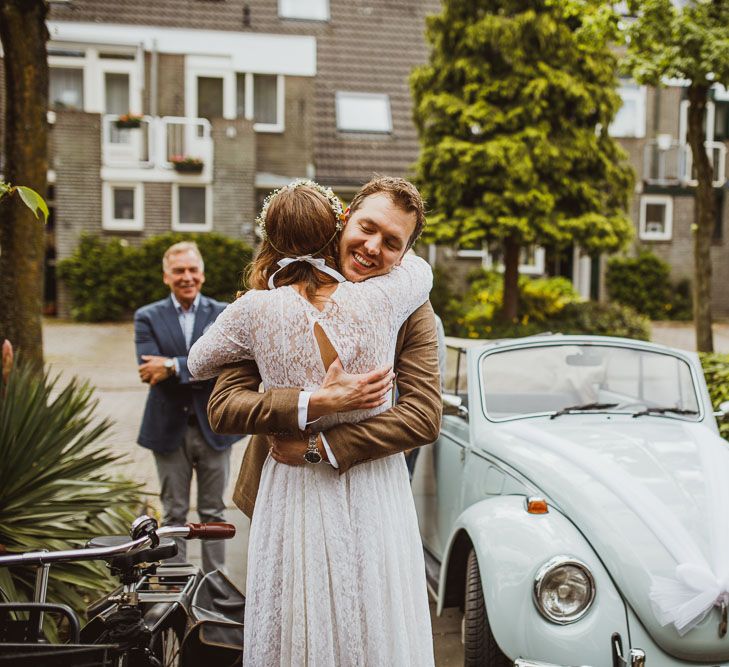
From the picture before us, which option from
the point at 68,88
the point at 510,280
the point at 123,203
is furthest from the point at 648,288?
the point at 68,88

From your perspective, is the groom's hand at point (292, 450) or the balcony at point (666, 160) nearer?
the groom's hand at point (292, 450)

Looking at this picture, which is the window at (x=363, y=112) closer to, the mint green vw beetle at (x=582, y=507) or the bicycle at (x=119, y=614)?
the mint green vw beetle at (x=582, y=507)

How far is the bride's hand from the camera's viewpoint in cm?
197

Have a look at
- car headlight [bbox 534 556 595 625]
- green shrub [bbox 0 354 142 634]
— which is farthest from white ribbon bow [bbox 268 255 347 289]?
green shrub [bbox 0 354 142 634]

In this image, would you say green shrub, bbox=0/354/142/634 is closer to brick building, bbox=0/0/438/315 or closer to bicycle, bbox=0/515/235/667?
bicycle, bbox=0/515/235/667

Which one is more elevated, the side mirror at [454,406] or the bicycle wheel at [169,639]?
the side mirror at [454,406]

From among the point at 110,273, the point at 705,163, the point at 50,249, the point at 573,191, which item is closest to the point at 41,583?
the point at 705,163

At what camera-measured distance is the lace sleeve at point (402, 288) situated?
6.83 feet

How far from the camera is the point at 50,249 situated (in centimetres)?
2119

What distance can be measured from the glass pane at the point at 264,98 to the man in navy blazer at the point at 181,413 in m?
18.5

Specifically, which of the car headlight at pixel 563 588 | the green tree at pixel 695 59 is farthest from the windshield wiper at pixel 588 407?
the green tree at pixel 695 59

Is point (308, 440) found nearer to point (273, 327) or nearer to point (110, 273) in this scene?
point (273, 327)

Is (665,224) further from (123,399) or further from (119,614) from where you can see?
(119,614)

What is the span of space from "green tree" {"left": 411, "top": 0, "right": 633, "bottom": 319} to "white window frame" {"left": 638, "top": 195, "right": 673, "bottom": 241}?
29.7 feet
